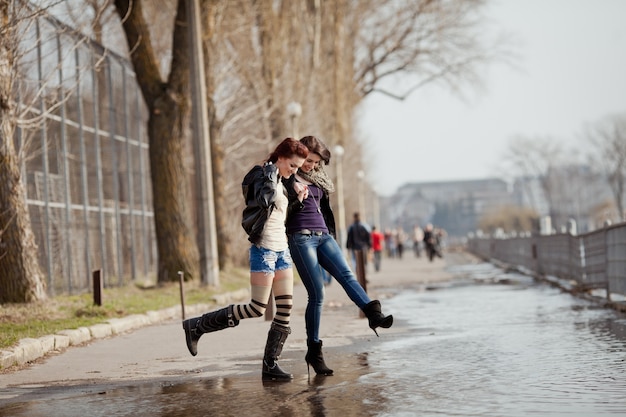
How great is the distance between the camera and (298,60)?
39.8 meters

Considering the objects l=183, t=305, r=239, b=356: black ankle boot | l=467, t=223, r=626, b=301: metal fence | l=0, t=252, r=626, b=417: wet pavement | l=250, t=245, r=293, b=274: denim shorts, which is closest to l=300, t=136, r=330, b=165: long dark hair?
l=250, t=245, r=293, b=274: denim shorts

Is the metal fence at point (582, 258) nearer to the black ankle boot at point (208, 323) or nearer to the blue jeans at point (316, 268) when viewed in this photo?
the blue jeans at point (316, 268)

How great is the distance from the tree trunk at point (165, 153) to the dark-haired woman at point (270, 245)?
600 inches

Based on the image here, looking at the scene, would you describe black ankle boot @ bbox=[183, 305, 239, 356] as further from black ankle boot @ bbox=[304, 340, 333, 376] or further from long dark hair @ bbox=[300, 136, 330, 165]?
long dark hair @ bbox=[300, 136, 330, 165]

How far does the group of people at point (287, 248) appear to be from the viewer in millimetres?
9445

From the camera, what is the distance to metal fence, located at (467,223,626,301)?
1769 centimetres

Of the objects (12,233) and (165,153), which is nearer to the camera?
(12,233)

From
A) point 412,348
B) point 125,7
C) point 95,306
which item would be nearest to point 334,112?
point 125,7

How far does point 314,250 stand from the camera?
974 centimetres

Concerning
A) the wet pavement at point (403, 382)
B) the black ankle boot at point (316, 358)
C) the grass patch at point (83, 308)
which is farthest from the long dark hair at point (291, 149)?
the grass patch at point (83, 308)

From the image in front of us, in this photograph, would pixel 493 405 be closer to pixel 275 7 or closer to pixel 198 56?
pixel 198 56

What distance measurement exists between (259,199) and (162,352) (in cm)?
394

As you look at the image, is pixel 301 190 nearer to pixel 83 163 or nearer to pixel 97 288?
pixel 97 288

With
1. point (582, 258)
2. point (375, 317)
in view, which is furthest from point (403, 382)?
point (582, 258)
